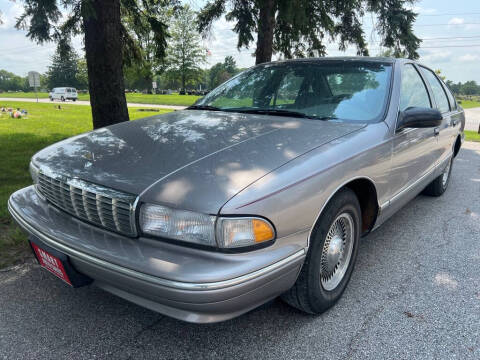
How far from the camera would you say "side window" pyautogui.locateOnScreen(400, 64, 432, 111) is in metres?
2.96

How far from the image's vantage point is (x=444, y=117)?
382cm

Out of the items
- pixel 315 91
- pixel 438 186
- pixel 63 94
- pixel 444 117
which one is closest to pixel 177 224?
pixel 315 91

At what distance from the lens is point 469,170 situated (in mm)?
6398

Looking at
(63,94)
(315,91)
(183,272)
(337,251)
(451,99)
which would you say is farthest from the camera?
(63,94)

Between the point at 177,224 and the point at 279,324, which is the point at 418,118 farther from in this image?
the point at 177,224

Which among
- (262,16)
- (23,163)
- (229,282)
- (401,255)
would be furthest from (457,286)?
(262,16)

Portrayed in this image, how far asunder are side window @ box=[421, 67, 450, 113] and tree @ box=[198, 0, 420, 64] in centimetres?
296

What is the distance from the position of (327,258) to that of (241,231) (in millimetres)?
829

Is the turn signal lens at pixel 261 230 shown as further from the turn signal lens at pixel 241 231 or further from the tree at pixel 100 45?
the tree at pixel 100 45

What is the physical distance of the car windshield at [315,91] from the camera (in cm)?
268

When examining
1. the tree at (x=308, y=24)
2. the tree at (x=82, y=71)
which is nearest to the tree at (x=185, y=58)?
the tree at (x=82, y=71)

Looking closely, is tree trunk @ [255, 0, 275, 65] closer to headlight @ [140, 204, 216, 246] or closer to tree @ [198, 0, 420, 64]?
tree @ [198, 0, 420, 64]

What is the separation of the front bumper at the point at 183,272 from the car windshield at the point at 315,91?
1.30 metres

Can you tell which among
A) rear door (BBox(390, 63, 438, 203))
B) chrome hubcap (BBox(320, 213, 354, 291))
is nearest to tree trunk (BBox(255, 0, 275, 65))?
rear door (BBox(390, 63, 438, 203))
